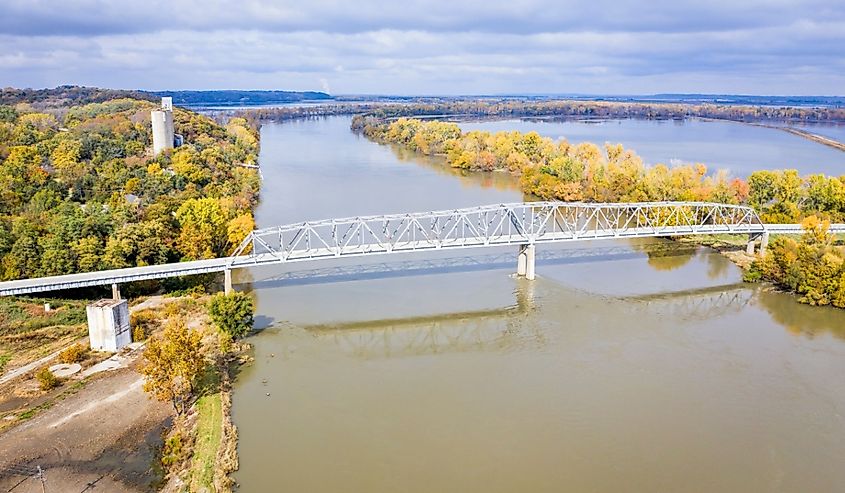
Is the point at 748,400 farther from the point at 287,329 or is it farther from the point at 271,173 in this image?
the point at 271,173

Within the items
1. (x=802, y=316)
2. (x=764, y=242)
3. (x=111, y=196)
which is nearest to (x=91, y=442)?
(x=111, y=196)

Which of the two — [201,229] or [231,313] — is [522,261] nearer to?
[231,313]

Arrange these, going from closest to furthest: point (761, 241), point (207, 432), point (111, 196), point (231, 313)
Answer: point (207, 432)
point (231, 313)
point (761, 241)
point (111, 196)

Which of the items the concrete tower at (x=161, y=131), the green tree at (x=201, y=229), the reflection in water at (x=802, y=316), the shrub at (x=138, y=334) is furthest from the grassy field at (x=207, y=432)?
the concrete tower at (x=161, y=131)

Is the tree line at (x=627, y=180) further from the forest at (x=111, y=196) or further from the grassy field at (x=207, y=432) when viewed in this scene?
the grassy field at (x=207, y=432)

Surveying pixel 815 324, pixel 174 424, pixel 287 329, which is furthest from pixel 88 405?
pixel 815 324

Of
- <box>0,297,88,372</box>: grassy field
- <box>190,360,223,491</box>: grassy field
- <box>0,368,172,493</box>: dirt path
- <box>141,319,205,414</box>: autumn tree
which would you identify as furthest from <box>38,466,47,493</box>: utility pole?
Result: <box>0,297,88,372</box>: grassy field

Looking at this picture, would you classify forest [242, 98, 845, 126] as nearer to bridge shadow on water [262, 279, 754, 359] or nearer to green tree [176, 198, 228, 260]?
green tree [176, 198, 228, 260]
